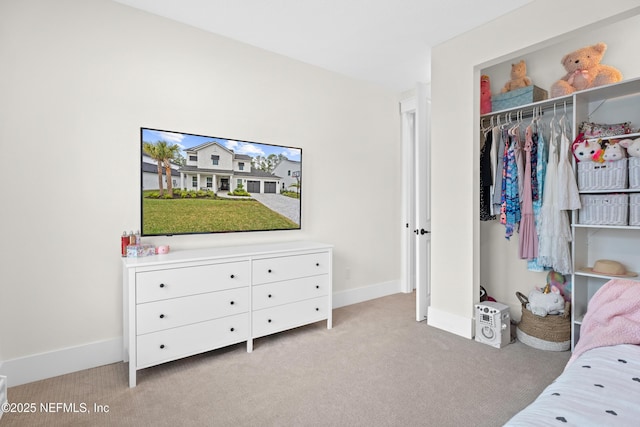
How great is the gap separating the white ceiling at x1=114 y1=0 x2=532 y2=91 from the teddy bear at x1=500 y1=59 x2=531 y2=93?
618 millimetres

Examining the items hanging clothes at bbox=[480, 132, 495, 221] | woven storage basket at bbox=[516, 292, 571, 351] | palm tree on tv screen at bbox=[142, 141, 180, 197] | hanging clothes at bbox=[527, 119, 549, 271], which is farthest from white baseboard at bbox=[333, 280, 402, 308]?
palm tree on tv screen at bbox=[142, 141, 180, 197]

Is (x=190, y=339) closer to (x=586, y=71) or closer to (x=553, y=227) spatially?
(x=553, y=227)

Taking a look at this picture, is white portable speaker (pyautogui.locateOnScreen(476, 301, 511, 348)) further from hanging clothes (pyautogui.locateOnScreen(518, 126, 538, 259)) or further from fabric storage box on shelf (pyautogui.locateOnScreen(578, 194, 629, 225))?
fabric storage box on shelf (pyautogui.locateOnScreen(578, 194, 629, 225))

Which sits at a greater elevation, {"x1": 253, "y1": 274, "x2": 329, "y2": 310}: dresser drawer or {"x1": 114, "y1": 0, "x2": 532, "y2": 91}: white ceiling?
{"x1": 114, "y1": 0, "x2": 532, "y2": 91}: white ceiling

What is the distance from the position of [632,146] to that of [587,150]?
0.77 ft

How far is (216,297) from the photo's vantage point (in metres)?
2.41

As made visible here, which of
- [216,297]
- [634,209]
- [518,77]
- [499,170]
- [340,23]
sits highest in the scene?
[340,23]

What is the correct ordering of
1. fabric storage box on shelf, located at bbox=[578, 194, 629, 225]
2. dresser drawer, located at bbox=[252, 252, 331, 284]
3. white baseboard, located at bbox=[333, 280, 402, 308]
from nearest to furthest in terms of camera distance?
1. fabric storage box on shelf, located at bbox=[578, 194, 629, 225]
2. dresser drawer, located at bbox=[252, 252, 331, 284]
3. white baseboard, located at bbox=[333, 280, 402, 308]

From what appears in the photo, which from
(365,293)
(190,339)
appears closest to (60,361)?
(190,339)

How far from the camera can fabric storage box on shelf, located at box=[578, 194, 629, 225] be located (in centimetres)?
230

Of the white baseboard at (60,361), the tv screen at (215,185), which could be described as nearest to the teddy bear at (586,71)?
the tv screen at (215,185)

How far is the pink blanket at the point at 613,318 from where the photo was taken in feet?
5.04

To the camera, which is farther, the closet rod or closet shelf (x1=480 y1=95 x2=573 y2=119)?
the closet rod

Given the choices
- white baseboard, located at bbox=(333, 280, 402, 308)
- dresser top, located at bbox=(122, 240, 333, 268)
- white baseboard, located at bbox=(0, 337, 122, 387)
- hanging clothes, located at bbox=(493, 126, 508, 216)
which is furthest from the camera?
white baseboard, located at bbox=(333, 280, 402, 308)
